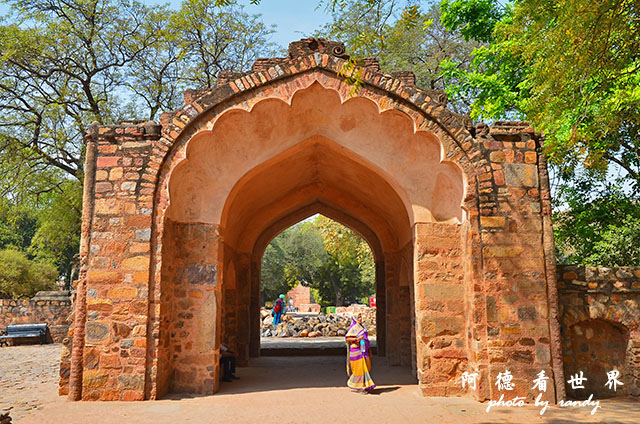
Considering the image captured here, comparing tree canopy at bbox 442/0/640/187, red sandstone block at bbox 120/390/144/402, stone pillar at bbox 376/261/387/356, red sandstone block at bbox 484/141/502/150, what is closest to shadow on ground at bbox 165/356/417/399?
red sandstone block at bbox 120/390/144/402

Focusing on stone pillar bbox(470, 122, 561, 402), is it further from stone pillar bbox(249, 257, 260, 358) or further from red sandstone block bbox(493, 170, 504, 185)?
stone pillar bbox(249, 257, 260, 358)

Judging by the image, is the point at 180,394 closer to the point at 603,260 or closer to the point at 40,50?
the point at 603,260

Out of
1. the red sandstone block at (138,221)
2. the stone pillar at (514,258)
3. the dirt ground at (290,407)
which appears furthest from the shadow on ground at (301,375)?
the red sandstone block at (138,221)

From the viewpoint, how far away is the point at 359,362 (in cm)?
724

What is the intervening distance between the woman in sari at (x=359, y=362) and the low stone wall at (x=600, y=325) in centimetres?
277

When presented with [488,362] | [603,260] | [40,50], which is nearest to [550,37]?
[488,362]

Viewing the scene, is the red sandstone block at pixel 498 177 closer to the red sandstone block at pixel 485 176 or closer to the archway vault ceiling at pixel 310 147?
the red sandstone block at pixel 485 176

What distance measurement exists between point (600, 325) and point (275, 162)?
214 inches

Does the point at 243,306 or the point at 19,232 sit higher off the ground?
the point at 19,232

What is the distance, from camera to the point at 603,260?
9492 mm

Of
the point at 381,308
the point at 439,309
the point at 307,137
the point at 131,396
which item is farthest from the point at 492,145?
the point at 131,396

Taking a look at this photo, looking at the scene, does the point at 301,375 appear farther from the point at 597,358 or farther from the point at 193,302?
the point at 597,358

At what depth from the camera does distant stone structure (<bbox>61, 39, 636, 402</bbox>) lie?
21.0 feet

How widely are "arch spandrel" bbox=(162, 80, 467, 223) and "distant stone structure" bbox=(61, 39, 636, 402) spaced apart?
0.07 ft
